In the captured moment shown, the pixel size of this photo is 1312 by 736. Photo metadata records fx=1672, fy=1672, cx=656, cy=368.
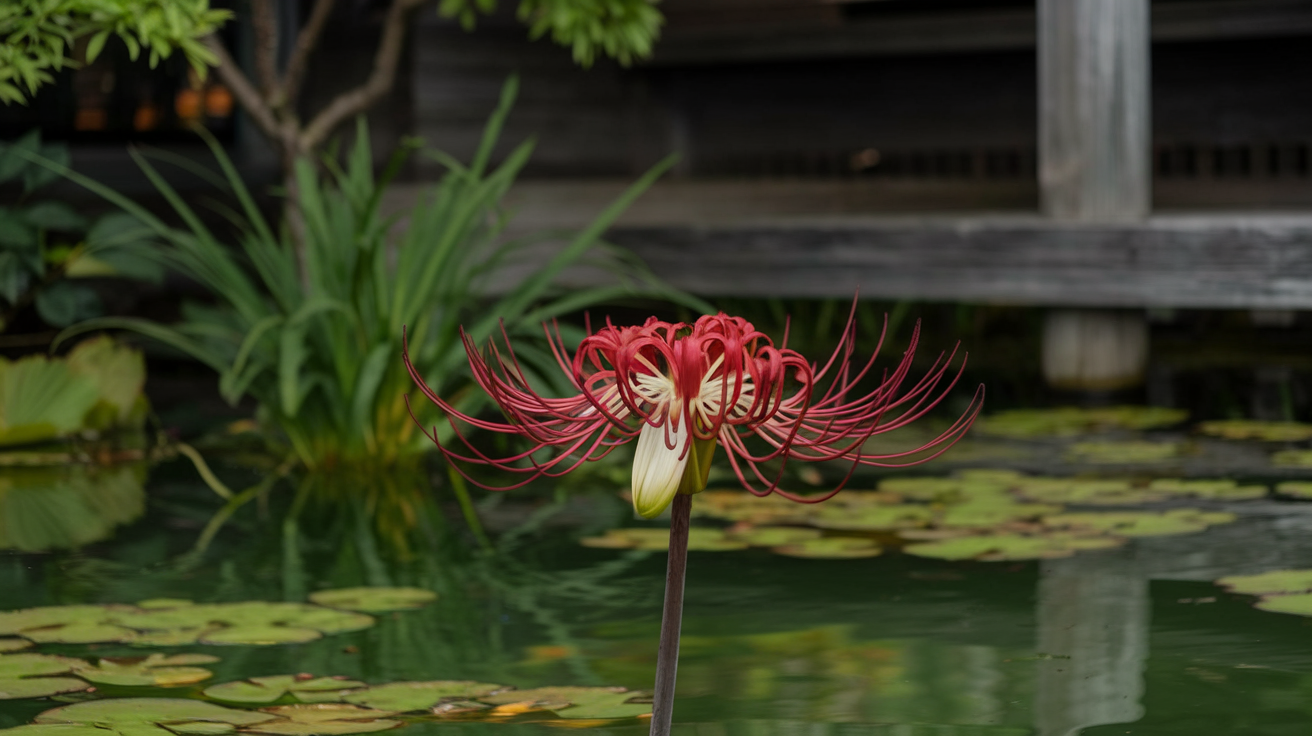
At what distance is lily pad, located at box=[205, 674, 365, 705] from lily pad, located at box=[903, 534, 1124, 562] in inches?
45.2

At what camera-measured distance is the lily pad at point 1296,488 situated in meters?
3.31

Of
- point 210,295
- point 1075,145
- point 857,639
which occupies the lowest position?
point 857,639

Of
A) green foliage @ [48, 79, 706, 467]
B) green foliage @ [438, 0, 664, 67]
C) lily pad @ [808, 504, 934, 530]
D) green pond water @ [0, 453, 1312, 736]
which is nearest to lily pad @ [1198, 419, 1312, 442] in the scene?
green pond water @ [0, 453, 1312, 736]

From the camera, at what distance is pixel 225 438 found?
4.29 m

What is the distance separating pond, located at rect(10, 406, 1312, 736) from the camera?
6.65 feet

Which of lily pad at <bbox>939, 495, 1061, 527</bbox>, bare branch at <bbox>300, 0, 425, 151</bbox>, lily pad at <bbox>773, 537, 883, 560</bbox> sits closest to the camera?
lily pad at <bbox>773, 537, 883, 560</bbox>

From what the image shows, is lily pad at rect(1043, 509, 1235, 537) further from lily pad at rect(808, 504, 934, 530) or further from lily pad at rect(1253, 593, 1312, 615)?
lily pad at rect(1253, 593, 1312, 615)

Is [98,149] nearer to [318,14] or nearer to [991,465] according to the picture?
[318,14]

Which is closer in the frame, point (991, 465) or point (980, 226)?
point (991, 465)

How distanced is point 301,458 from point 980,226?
6.87 feet

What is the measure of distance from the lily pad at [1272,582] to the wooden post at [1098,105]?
7.26 ft

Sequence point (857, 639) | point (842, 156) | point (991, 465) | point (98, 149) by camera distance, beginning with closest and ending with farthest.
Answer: point (857, 639) < point (991, 465) < point (98, 149) < point (842, 156)

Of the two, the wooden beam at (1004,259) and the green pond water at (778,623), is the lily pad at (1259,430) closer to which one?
the wooden beam at (1004,259)

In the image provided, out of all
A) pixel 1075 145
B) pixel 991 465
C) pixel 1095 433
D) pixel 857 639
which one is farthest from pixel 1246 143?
pixel 857 639
